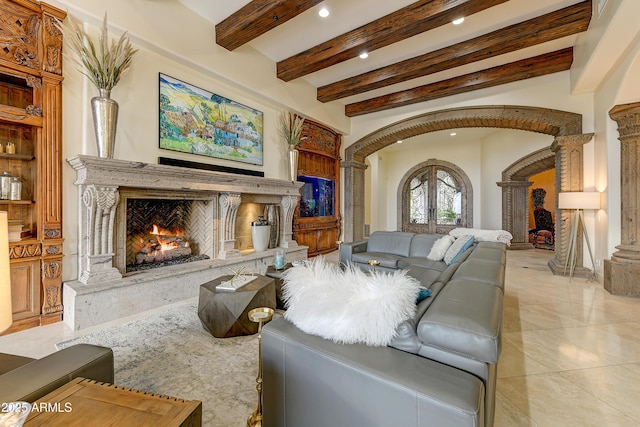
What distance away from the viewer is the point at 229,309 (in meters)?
2.37

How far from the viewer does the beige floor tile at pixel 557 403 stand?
59.0 inches

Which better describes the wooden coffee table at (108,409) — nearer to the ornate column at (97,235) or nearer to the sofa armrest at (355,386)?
the sofa armrest at (355,386)

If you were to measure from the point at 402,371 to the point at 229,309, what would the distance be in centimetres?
179

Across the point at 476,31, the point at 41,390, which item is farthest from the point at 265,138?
the point at 41,390

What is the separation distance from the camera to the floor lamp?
161 inches

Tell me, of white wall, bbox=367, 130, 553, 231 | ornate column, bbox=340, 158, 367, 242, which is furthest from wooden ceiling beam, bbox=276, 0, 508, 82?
white wall, bbox=367, 130, 553, 231

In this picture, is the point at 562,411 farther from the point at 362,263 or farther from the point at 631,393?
the point at 362,263

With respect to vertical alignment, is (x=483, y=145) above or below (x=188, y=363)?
above

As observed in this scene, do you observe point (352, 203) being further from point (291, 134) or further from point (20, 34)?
point (20, 34)

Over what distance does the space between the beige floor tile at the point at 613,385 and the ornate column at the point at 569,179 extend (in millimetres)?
3302

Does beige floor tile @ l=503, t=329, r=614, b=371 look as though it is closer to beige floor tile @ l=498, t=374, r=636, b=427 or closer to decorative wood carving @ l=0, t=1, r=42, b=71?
beige floor tile @ l=498, t=374, r=636, b=427

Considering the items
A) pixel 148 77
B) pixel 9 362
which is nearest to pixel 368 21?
pixel 148 77

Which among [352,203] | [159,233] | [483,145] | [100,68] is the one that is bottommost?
[159,233]

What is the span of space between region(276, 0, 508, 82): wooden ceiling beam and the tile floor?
11.3 feet
